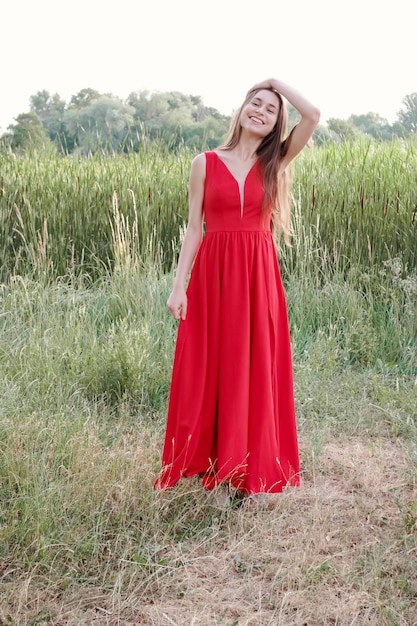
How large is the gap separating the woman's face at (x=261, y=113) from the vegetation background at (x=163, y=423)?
130 centimetres

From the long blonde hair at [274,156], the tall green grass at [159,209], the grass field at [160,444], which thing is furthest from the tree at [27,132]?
the long blonde hair at [274,156]

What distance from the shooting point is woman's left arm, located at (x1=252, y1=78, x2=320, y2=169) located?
2531 millimetres

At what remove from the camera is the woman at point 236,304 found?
8.34 ft

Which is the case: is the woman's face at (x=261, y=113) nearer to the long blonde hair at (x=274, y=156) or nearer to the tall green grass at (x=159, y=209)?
the long blonde hair at (x=274, y=156)

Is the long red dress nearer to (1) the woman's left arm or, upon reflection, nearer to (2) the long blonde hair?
(2) the long blonde hair

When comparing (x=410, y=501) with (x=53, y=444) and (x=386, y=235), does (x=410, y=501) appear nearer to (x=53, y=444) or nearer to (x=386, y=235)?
(x=53, y=444)

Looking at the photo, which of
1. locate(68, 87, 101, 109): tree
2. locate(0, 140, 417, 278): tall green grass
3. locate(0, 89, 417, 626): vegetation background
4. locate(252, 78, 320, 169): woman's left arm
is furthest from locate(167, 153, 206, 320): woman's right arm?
locate(68, 87, 101, 109): tree

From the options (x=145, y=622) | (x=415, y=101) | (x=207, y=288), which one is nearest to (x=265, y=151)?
(x=207, y=288)

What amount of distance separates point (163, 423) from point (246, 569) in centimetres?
119

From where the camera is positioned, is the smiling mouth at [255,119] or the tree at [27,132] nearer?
the smiling mouth at [255,119]

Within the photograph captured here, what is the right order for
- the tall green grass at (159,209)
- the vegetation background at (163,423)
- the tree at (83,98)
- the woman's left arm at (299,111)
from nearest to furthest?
the vegetation background at (163,423), the woman's left arm at (299,111), the tall green grass at (159,209), the tree at (83,98)

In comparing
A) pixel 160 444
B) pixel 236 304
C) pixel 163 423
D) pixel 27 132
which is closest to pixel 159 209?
pixel 163 423

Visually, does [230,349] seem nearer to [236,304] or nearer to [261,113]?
[236,304]

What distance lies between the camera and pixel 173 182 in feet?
20.7
